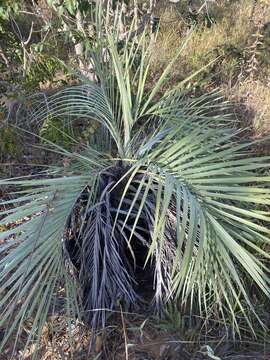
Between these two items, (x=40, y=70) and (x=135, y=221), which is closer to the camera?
(x=135, y=221)

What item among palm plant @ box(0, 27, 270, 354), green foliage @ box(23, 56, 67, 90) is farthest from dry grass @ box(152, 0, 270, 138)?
palm plant @ box(0, 27, 270, 354)

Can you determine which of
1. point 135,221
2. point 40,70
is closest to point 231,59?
point 40,70

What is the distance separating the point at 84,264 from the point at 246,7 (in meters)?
3.29

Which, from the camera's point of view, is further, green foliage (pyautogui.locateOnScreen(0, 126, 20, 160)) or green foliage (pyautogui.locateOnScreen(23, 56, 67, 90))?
green foliage (pyautogui.locateOnScreen(23, 56, 67, 90))

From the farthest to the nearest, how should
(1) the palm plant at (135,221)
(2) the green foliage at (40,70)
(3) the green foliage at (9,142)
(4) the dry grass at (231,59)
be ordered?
1. (4) the dry grass at (231,59)
2. (2) the green foliage at (40,70)
3. (3) the green foliage at (9,142)
4. (1) the palm plant at (135,221)

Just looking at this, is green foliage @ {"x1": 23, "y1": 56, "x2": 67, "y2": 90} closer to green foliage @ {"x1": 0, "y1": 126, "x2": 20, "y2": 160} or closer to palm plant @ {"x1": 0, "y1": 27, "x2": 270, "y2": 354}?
green foliage @ {"x1": 0, "y1": 126, "x2": 20, "y2": 160}

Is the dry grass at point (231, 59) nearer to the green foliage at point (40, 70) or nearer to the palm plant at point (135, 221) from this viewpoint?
the green foliage at point (40, 70)

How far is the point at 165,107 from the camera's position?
6.01 ft

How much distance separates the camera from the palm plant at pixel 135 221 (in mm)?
1337

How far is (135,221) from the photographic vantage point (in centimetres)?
128

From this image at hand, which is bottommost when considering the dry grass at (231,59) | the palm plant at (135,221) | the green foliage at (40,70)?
the palm plant at (135,221)

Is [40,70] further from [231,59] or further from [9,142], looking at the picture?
[231,59]

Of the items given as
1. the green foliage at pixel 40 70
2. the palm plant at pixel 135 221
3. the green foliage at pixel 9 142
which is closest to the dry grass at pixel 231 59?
the green foliage at pixel 40 70

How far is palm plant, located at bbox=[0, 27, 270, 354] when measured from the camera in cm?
134
